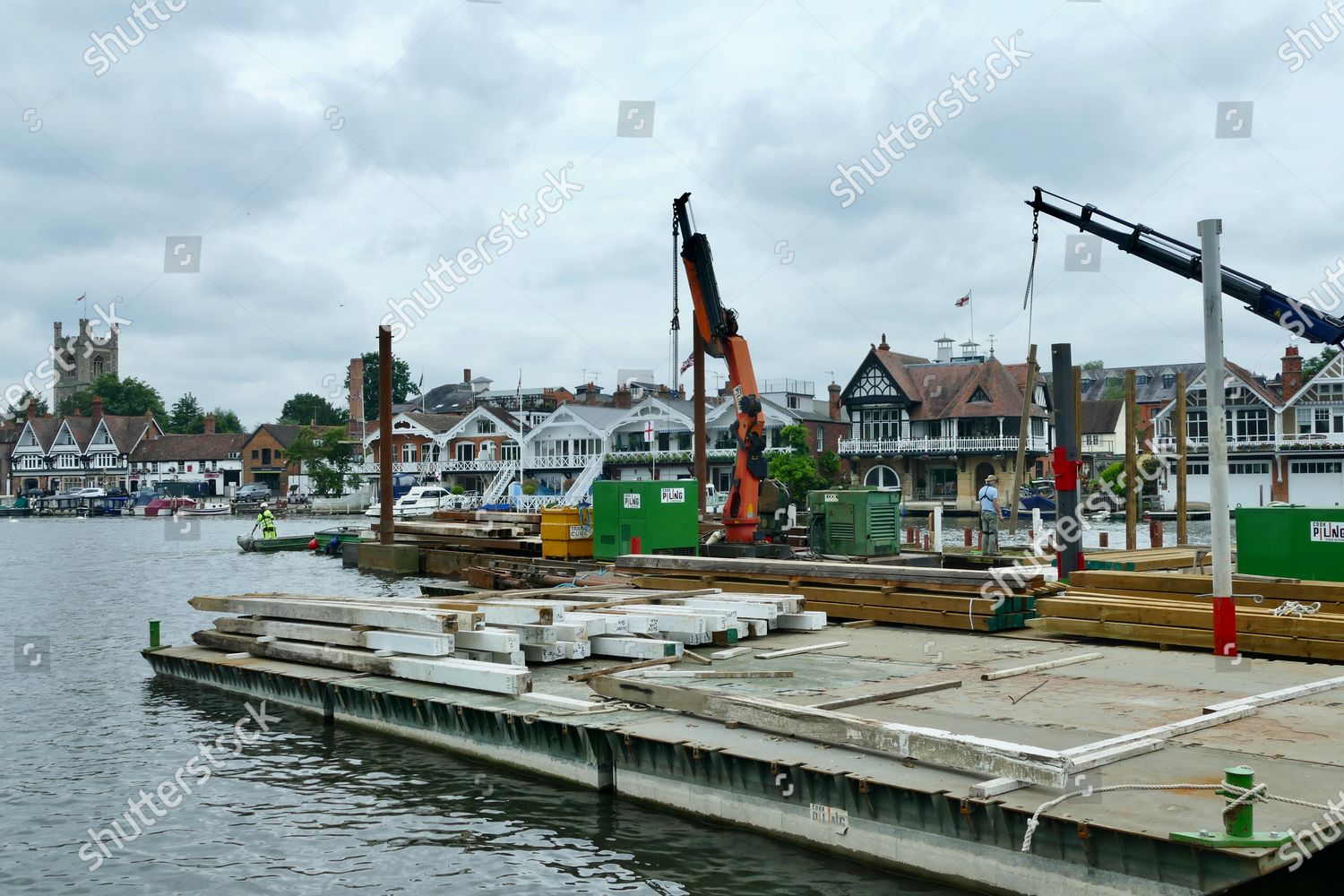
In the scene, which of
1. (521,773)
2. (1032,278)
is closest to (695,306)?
(1032,278)

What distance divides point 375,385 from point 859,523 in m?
123

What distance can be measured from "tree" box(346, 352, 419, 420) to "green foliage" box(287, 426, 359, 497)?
18253 millimetres

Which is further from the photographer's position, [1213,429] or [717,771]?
[1213,429]

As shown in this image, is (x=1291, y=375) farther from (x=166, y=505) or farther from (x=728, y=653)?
(x=166, y=505)

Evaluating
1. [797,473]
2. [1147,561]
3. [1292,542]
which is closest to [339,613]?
[1147,561]

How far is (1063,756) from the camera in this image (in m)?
8.50

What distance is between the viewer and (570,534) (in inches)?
1217

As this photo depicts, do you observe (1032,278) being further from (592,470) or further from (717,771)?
(592,470)

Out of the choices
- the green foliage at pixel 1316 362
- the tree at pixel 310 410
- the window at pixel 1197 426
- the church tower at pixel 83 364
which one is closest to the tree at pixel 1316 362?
the green foliage at pixel 1316 362

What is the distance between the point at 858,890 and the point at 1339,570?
11563 mm

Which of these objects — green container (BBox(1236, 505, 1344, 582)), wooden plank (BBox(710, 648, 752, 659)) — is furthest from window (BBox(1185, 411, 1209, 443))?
wooden plank (BBox(710, 648, 752, 659))

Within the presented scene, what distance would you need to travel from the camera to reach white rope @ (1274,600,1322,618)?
47.3 feet

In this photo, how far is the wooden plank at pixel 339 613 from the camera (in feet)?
47.8

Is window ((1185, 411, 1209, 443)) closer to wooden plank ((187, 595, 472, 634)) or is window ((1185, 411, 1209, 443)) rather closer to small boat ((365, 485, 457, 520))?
small boat ((365, 485, 457, 520))
